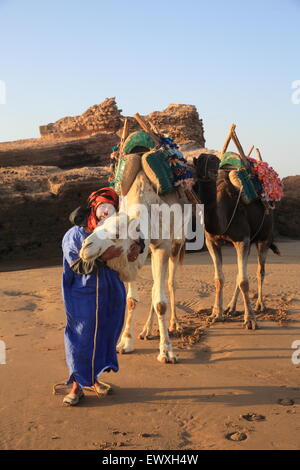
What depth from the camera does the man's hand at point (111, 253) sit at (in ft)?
13.2

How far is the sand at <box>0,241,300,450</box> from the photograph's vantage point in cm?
367

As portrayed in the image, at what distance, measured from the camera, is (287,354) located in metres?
5.62

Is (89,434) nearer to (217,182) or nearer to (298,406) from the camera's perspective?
(298,406)

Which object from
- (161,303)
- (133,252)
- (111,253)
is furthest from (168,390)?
(111,253)

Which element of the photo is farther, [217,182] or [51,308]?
[51,308]

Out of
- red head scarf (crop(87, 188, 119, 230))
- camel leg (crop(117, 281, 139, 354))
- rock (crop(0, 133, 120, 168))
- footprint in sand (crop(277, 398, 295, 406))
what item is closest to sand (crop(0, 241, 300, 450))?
footprint in sand (crop(277, 398, 295, 406))

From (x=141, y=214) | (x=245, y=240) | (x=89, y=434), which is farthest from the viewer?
(x=245, y=240)

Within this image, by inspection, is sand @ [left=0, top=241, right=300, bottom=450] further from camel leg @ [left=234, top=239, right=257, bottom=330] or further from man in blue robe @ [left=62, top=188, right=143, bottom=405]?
man in blue robe @ [left=62, top=188, right=143, bottom=405]

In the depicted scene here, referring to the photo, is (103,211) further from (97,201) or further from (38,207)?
(38,207)

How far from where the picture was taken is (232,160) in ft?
22.9

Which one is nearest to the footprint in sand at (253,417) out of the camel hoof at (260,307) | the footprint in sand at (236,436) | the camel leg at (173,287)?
the footprint in sand at (236,436)

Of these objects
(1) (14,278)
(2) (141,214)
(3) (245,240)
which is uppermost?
(2) (141,214)

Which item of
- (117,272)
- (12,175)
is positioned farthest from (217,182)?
(12,175)
